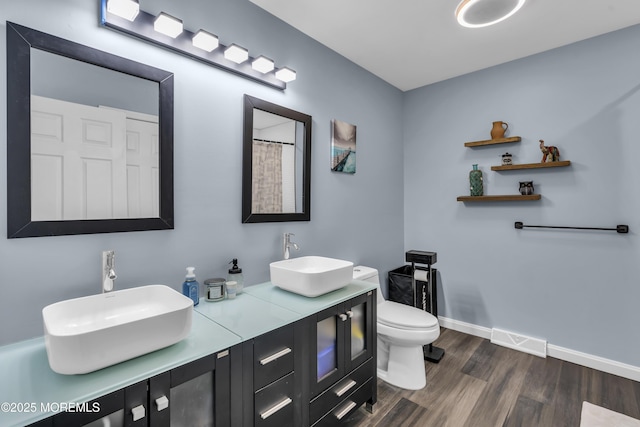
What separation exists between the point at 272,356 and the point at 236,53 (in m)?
1.59

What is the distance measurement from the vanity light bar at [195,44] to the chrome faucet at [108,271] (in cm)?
101

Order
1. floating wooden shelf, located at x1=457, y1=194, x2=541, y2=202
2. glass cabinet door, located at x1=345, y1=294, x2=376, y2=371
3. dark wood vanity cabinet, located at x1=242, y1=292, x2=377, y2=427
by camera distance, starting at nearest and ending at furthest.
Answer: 1. dark wood vanity cabinet, located at x1=242, y1=292, x2=377, y2=427
2. glass cabinet door, located at x1=345, y1=294, x2=376, y2=371
3. floating wooden shelf, located at x1=457, y1=194, x2=541, y2=202

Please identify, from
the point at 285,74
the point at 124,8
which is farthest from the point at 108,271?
the point at 285,74

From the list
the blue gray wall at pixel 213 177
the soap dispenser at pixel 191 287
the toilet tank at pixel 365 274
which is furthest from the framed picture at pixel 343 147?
the soap dispenser at pixel 191 287

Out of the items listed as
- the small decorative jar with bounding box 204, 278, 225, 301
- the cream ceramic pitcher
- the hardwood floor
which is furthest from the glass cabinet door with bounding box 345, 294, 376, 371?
the cream ceramic pitcher

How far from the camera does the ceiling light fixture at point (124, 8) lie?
50.3 inches

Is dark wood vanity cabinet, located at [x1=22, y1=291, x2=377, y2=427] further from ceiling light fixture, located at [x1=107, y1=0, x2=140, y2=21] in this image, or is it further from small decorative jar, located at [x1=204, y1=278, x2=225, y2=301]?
ceiling light fixture, located at [x1=107, y1=0, x2=140, y2=21]

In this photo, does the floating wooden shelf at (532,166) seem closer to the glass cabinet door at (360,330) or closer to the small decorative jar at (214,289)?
the glass cabinet door at (360,330)

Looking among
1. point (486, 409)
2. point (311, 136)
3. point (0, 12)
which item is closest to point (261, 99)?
point (311, 136)

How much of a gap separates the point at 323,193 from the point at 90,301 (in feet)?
5.26

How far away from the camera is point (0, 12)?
110 centimetres

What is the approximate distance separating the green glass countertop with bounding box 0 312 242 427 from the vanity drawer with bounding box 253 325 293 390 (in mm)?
126

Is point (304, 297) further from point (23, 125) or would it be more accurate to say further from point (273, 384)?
point (23, 125)

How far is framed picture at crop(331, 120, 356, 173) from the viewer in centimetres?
243
